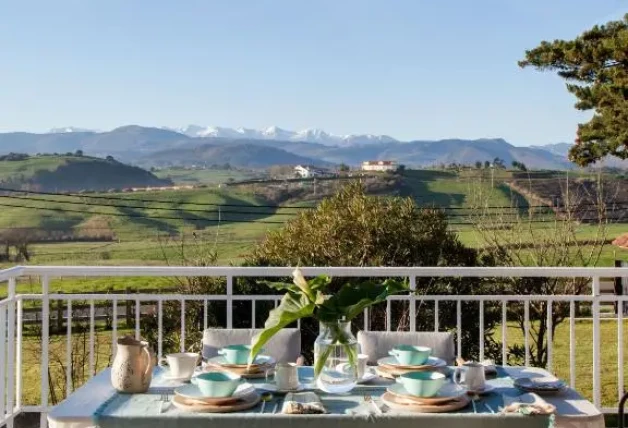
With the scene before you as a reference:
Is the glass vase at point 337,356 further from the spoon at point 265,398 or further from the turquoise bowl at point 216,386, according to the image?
the turquoise bowl at point 216,386

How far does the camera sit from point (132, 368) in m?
2.42

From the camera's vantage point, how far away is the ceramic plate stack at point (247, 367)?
8.68ft

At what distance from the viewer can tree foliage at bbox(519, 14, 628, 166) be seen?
876 cm

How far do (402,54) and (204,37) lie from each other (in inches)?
438

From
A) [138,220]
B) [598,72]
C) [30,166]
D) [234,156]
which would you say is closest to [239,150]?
[234,156]

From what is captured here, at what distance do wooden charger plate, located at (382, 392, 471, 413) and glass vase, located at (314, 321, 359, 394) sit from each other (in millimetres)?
160

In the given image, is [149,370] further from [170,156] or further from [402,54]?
[170,156]

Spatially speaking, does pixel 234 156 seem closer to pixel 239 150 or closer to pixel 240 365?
pixel 239 150

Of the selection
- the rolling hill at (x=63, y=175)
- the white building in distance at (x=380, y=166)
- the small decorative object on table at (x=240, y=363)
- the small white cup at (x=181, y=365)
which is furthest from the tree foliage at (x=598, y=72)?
the rolling hill at (x=63, y=175)

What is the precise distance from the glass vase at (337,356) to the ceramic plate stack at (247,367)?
12.6 inches

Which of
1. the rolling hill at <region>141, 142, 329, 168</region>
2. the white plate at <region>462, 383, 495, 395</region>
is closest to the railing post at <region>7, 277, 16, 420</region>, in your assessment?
the white plate at <region>462, 383, 495, 395</region>

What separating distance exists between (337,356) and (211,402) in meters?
0.42

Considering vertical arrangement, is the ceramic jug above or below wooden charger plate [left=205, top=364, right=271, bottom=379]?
above

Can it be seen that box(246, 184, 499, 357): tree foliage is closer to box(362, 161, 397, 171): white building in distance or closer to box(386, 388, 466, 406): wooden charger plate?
box(386, 388, 466, 406): wooden charger plate
